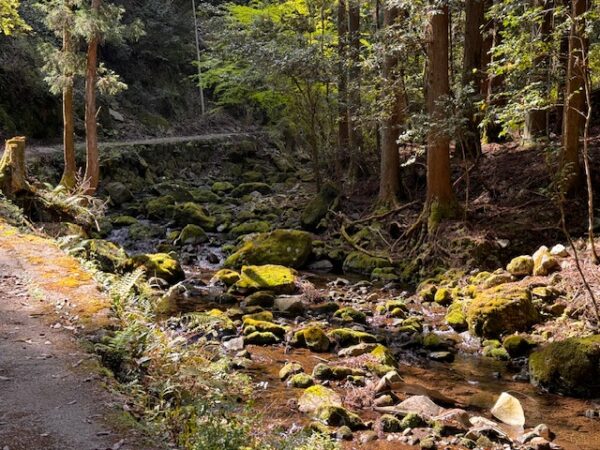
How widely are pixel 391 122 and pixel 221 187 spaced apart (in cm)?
1051

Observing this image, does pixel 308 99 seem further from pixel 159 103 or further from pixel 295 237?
pixel 159 103

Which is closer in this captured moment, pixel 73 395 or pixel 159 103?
pixel 73 395

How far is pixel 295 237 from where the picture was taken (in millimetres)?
14195

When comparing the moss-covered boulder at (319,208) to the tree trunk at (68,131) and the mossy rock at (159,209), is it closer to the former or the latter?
the mossy rock at (159,209)

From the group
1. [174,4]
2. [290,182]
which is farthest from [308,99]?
[174,4]

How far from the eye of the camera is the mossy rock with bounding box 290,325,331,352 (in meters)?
8.61

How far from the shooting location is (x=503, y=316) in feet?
29.2

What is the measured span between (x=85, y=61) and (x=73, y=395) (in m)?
11.8

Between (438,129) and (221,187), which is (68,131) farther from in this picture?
(221,187)

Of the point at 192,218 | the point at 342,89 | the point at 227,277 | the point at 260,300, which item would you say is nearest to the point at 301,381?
the point at 260,300

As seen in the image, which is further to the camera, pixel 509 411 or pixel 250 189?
pixel 250 189

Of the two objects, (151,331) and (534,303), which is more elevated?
(151,331)

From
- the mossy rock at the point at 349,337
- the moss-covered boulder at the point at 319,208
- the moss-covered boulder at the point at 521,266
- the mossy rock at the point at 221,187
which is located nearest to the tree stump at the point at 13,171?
the mossy rock at the point at 349,337

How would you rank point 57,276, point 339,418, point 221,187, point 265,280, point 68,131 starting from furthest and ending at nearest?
1. point 221,187
2. point 68,131
3. point 265,280
4. point 57,276
5. point 339,418
